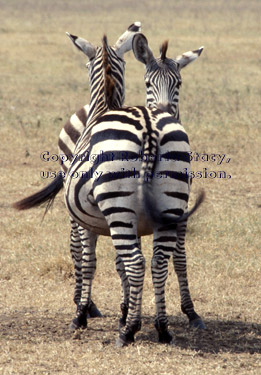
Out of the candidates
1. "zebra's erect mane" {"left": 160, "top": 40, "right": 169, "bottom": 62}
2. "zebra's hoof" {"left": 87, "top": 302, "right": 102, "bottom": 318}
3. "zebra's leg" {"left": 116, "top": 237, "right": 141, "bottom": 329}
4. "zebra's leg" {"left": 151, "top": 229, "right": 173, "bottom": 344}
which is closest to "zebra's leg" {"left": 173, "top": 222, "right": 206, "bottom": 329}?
"zebra's leg" {"left": 116, "top": 237, "right": 141, "bottom": 329}

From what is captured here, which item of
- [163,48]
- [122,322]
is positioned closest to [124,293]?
[122,322]

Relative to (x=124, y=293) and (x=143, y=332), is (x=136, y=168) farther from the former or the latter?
(x=143, y=332)

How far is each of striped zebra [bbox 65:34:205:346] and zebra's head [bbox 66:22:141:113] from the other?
0.45 m

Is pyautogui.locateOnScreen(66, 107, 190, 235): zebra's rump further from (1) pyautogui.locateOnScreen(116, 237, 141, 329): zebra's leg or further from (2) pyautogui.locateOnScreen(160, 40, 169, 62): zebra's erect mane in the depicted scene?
(2) pyautogui.locateOnScreen(160, 40, 169, 62): zebra's erect mane

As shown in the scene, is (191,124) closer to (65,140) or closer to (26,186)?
(26,186)

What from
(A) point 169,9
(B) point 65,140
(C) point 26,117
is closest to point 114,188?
(B) point 65,140

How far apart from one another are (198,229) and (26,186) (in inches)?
111

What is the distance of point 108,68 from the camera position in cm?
485

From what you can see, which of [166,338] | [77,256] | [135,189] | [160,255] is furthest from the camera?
[77,256]

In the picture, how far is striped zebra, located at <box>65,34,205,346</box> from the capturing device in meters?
4.21

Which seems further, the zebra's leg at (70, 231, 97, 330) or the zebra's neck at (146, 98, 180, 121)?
the zebra's neck at (146, 98, 180, 121)

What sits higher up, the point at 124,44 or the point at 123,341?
the point at 124,44

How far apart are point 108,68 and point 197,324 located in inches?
79.7

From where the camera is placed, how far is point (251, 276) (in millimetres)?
6277
